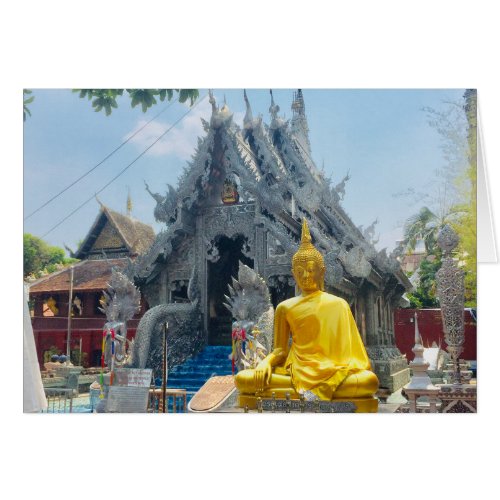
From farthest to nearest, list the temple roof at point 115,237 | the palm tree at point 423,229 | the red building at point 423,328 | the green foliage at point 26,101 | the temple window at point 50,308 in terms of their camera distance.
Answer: the temple roof at point 115,237, the temple window at point 50,308, the palm tree at point 423,229, the green foliage at point 26,101, the red building at point 423,328

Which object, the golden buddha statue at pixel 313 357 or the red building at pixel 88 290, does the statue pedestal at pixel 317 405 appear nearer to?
the golden buddha statue at pixel 313 357

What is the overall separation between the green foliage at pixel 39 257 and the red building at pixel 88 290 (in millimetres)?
154

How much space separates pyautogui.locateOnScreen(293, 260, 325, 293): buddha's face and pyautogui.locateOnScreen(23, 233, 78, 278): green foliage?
272 cm

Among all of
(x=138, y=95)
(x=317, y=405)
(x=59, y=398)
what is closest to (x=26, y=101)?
(x=138, y=95)

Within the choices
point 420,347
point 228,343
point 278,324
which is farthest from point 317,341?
point 228,343

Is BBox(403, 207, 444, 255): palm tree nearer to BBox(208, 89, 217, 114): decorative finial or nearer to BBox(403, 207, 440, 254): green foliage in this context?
BBox(403, 207, 440, 254): green foliage

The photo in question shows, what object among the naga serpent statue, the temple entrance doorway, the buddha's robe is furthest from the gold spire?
the naga serpent statue

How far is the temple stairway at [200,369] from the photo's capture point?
7.51m

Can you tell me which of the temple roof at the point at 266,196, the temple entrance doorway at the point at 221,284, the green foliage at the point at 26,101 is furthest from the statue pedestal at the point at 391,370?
the green foliage at the point at 26,101

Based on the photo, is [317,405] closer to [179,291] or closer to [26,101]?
[179,291]

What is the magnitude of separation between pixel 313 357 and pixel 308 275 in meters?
0.75

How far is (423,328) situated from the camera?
22.3ft

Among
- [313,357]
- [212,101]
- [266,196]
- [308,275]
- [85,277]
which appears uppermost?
[212,101]

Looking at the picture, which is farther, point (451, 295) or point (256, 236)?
point (256, 236)
